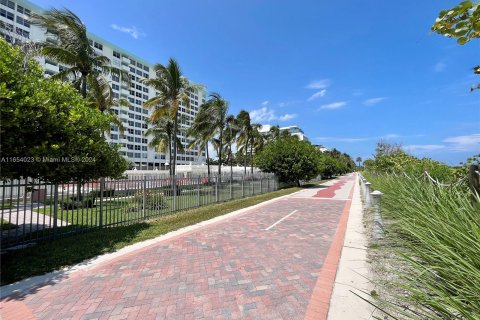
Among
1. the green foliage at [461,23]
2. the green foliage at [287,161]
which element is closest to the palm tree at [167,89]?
the green foliage at [287,161]

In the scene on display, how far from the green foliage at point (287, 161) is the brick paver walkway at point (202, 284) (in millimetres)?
21464

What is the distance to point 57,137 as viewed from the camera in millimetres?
6477

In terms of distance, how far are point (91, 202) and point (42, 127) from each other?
9.23 ft

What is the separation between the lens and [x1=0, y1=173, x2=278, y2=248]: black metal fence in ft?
22.9

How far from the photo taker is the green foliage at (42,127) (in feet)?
17.1

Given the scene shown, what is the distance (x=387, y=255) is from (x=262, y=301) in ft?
10.7

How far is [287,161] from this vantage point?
1129 inches

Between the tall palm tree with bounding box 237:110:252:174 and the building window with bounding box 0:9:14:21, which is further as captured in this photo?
the building window with bounding box 0:9:14:21

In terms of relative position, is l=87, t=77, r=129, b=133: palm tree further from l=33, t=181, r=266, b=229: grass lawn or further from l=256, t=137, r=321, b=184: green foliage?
l=256, t=137, r=321, b=184: green foliage

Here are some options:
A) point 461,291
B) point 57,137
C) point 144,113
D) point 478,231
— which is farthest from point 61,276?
point 144,113

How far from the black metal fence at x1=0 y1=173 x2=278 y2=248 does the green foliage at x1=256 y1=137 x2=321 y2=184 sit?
13013mm

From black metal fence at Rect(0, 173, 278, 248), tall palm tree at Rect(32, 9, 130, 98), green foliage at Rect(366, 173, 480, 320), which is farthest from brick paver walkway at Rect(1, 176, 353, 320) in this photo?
tall palm tree at Rect(32, 9, 130, 98)

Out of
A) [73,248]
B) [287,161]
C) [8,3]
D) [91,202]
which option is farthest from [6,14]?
[73,248]

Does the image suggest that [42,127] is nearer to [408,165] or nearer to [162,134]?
[408,165]
